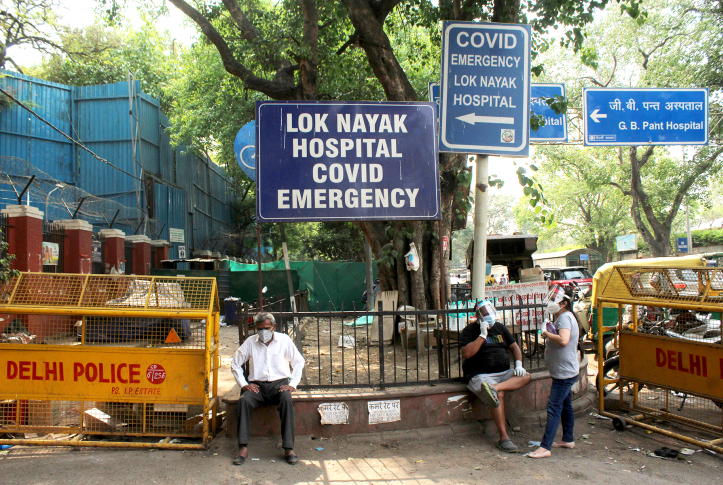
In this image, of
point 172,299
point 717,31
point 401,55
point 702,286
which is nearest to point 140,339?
point 172,299

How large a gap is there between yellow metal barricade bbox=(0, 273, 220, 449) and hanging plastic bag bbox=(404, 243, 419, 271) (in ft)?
12.1

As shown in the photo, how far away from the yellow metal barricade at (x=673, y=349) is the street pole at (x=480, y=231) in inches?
59.2

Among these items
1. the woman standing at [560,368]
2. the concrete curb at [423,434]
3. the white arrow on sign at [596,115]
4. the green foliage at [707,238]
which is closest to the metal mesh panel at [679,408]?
the woman standing at [560,368]

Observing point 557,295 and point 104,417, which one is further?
point 104,417

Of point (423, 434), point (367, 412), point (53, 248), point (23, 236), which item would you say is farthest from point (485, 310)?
point (53, 248)

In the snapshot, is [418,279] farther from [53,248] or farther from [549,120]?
[53,248]

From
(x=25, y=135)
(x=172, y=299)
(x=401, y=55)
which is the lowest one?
(x=172, y=299)

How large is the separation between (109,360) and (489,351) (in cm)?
400

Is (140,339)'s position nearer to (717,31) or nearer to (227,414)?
(227,414)

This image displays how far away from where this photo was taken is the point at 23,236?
1030 centimetres

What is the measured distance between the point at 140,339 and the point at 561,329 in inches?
173

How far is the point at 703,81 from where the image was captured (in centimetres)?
1798

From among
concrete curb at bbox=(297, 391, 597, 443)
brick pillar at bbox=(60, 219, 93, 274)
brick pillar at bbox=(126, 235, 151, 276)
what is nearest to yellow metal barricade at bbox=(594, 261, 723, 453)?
concrete curb at bbox=(297, 391, 597, 443)

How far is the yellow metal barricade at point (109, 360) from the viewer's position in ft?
16.4
